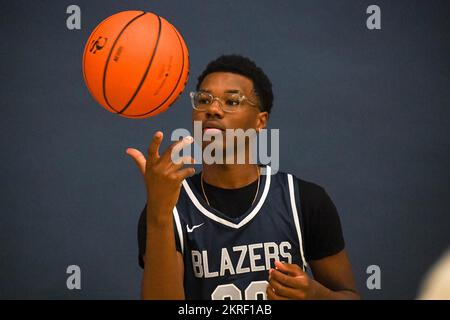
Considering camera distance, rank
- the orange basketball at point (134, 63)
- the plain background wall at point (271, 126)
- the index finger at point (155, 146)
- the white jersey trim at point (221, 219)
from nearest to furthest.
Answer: the index finger at point (155, 146), the orange basketball at point (134, 63), the white jersey trim at point (221, 219), the plain background wall at point (271, 126)

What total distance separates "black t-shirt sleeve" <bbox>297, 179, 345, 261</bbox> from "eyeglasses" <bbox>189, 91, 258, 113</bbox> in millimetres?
Result: 382

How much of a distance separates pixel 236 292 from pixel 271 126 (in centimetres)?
120

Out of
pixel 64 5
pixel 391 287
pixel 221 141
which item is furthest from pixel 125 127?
pixel 391 287

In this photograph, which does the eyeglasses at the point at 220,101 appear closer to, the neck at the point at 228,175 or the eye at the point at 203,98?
the eye at the point at 203,98

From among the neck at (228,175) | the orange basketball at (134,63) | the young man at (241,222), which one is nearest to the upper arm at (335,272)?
the young man at (241,222)

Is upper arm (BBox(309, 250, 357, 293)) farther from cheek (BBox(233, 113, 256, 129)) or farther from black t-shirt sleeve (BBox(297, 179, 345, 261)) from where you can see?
cheek (BBox(233, 113, 256, 129))

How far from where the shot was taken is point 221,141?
5.25ft

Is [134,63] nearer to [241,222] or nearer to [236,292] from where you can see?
[241,222]

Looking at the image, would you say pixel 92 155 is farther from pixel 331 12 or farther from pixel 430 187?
pixel 430 187

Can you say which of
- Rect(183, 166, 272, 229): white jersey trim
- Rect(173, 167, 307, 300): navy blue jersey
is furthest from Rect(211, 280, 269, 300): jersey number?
Rect(183, 166, 272, 229): white jersey trim

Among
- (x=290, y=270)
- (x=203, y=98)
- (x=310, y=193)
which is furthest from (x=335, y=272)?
(x=203, y=98)

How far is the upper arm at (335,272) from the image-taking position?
5.37 feet

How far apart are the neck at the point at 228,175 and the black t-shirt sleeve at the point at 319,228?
7.9 inches
